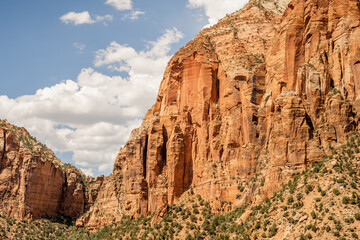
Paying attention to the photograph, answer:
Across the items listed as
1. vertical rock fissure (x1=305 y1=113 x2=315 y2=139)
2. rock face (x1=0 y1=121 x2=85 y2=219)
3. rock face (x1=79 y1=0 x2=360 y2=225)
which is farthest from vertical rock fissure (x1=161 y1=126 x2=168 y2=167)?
rock face (x1=0 y1=121 x2=85 y2=219)

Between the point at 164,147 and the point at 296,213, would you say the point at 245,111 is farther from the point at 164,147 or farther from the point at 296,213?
the point at 296,213

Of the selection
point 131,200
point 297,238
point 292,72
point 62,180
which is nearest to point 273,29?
point 292,72

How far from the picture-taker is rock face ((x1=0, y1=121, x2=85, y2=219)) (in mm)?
126375

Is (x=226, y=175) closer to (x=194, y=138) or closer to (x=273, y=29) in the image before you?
(x=194, y=138)

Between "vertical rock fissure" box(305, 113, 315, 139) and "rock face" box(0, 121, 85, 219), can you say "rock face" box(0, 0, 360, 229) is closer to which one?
"vertical rock fissure" box(305, 113, 315, 139)

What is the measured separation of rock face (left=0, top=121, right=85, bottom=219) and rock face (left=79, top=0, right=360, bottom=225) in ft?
90.1

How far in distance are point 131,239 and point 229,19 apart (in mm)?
51306

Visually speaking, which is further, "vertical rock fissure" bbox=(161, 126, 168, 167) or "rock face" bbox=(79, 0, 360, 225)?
"vertical rock fissure" bbox=(161, 126, 168, 167)

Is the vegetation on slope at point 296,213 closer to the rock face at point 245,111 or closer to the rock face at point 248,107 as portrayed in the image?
the rock face at point 245,111

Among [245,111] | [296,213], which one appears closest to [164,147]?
[245,111]

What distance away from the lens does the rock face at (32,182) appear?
126 m

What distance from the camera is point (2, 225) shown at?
390 feet

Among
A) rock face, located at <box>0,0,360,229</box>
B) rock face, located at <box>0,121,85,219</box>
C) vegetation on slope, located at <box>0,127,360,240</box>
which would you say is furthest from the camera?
rock face, located at <box>0,121,85,219</box>

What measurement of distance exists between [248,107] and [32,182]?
220 feet
